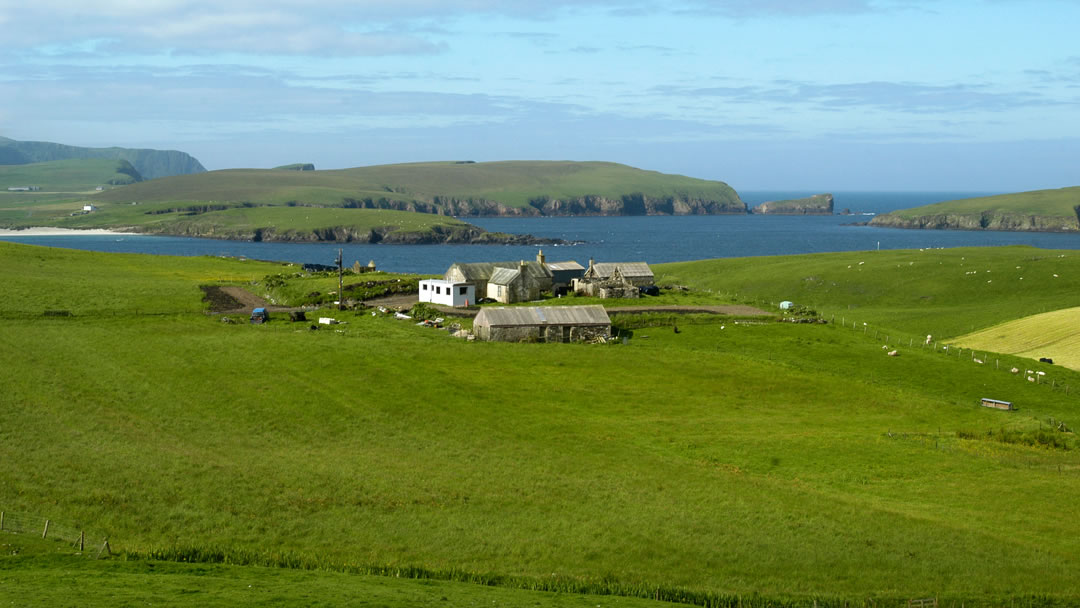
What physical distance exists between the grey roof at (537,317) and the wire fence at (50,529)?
4145 centimetres

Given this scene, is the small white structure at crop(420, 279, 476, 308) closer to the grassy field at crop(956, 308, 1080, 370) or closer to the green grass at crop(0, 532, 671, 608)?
the grassy field at crop(956, 308, 1080, 370)

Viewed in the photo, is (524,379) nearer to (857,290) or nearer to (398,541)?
(398,541)

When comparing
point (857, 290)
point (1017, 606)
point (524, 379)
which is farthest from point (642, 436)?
point (857, 290)

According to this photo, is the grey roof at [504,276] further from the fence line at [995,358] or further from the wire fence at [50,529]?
the wire fence at [50,529]

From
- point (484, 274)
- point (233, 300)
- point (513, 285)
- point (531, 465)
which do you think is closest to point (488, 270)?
point (484, 274)

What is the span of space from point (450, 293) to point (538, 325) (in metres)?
19.0

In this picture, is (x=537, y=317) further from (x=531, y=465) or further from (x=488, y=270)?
(x=531, y=465)

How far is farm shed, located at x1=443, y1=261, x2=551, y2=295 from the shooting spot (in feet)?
298

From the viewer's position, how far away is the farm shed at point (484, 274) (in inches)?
3580

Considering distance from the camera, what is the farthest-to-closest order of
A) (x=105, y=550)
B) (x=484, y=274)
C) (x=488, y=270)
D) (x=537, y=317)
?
(x=488, y=270)
(x=484, y=274)
(x=537, y=317)
(x=105, y=550)

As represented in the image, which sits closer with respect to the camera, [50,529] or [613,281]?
[50,529]

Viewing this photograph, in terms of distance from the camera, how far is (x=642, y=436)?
47250mm

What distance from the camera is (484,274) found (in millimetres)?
93062

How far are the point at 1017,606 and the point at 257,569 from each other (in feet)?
76.1
